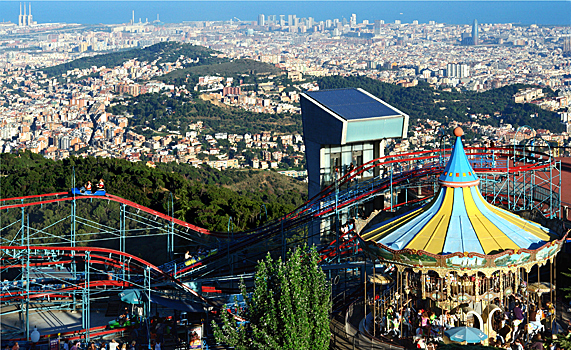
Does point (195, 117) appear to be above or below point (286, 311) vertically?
below

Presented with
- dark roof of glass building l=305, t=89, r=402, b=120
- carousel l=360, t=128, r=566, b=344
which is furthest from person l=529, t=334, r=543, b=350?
dark roof of glass building l=305, t=89, r=402, b=120

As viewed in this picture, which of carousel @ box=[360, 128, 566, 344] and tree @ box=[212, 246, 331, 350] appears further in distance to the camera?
carousel @ box=[360, 128, 566, 344]

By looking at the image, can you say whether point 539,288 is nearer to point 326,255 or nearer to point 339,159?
point 326,255

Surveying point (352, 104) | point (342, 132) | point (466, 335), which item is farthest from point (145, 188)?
point (466, 335)

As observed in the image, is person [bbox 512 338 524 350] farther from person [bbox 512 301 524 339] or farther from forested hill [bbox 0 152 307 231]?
forested hill [bbox 0 152 307 231]

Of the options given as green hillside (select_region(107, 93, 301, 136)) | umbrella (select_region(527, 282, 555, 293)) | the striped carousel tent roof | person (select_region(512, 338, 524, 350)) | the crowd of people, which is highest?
the striped carousel tent roof

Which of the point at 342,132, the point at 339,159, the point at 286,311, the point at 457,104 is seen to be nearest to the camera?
the point at 286,311
